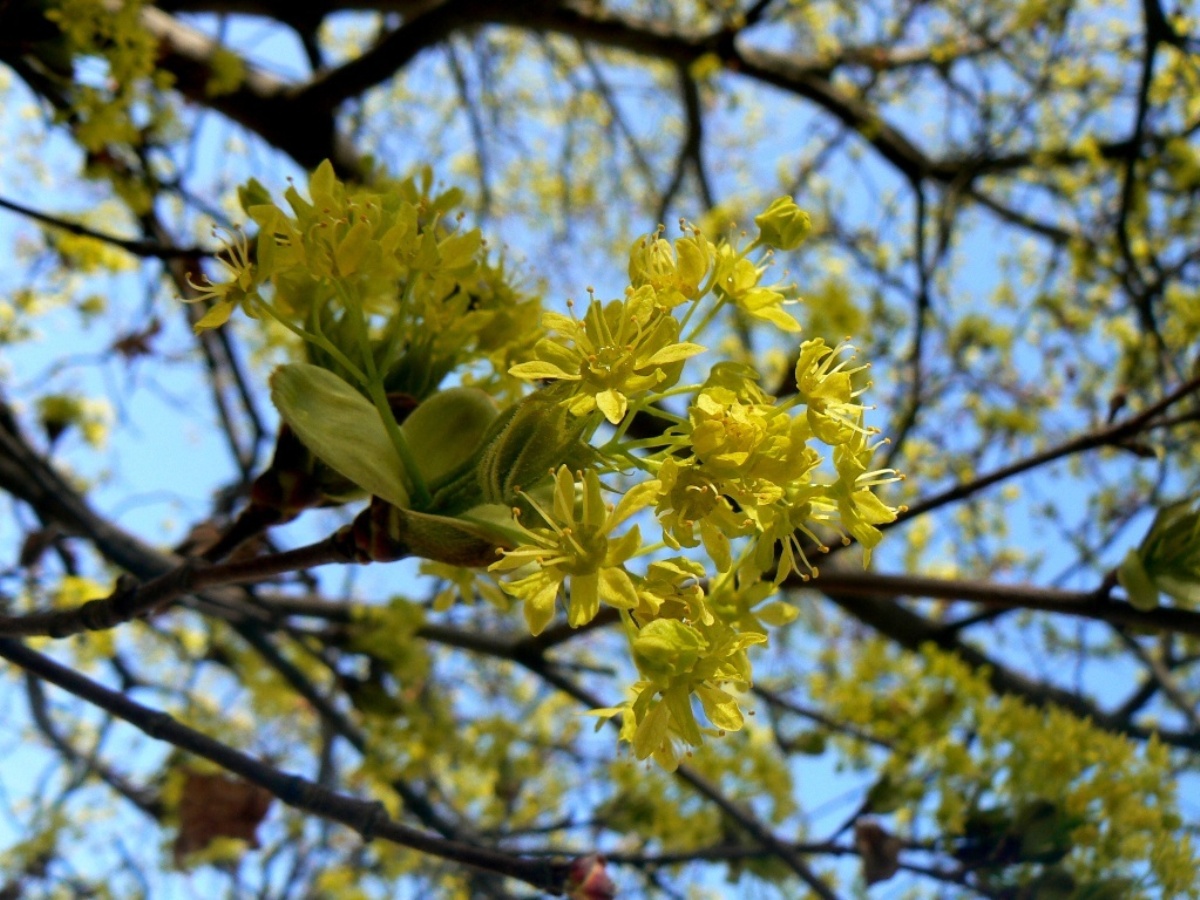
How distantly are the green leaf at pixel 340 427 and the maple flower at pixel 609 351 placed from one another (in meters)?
0.19

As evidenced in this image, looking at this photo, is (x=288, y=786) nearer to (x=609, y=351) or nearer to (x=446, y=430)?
(x=446, y=430)

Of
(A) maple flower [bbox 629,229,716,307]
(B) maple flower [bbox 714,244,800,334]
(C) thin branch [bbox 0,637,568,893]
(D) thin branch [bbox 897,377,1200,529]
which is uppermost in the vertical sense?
(D) thin branch [bbox 897,377,1200,529]

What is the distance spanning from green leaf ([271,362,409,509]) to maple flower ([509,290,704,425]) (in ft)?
0.63

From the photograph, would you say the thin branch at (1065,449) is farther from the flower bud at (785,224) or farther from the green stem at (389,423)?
the green stem at (389,423)

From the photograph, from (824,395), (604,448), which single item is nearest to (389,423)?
(604,448)

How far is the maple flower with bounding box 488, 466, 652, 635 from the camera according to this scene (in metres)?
0.91

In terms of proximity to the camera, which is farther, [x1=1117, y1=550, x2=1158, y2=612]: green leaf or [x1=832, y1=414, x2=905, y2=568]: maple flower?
[x1=1117, y1=550, x2=1158, y2=612]: green leaf

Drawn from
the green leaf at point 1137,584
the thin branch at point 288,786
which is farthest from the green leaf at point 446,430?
the green leaf at point 1137,584

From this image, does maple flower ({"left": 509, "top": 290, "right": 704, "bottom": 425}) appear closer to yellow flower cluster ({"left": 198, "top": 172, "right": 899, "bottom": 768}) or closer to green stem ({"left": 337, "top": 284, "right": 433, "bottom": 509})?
yellow flower cluster ({"left": 198, "top": 172, "right": 899, "bottom": 768})

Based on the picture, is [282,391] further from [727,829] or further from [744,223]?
[744,223]

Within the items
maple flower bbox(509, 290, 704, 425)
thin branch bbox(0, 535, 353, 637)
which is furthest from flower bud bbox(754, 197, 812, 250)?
thin branch bbox(0, 535, 353, 637)

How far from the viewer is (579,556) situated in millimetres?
962

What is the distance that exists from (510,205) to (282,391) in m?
5.82

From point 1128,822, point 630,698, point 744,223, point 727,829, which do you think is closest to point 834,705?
point 727,829
